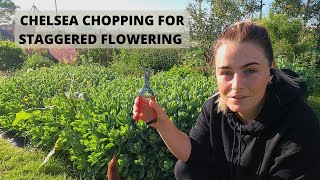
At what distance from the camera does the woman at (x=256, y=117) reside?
1725mm

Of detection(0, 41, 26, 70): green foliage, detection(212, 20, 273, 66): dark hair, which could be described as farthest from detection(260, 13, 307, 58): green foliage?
detection(212, 20, 273, 66): dark hair

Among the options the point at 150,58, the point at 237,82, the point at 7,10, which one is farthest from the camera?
the point at 7,10

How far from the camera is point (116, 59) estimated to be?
1164 centimetres

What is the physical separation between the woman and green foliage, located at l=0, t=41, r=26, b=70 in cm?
1358

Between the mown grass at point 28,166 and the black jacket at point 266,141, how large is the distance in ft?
6.59

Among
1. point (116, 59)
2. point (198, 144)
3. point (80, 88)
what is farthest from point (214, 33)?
point (198, 144)

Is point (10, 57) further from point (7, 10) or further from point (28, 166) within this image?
point (7, 10)

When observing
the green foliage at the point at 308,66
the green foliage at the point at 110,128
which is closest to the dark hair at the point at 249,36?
the green foliage at the point at 110,128

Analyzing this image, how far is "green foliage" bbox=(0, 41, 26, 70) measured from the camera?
A: 14445mm

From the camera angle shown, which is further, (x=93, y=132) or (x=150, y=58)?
(x=150, y=58)

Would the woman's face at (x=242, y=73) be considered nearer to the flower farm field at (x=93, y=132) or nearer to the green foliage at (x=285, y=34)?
the flower farm field at (x=93, y=132)

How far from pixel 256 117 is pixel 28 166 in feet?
9.67

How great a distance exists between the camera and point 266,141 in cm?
191

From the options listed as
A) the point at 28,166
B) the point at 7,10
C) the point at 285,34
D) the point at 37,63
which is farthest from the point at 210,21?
the point at 7,10
